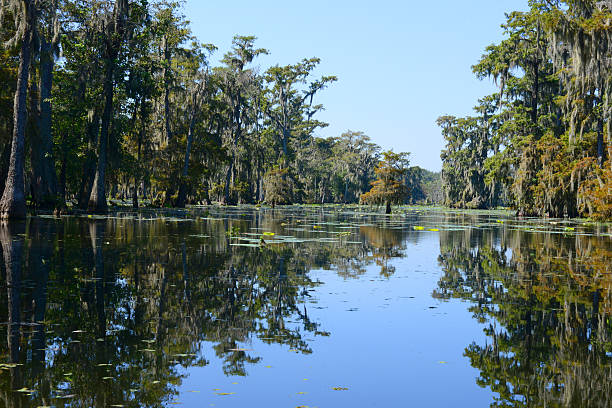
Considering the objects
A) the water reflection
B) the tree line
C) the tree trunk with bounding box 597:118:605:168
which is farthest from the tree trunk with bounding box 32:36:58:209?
the tree trunk with bounding box 597:118:605:168

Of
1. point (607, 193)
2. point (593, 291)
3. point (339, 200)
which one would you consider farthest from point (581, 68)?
point (339, 200)

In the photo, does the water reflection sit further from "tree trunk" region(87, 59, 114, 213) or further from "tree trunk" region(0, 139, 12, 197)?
"tree trunk" region(0, 139, 12, 197)

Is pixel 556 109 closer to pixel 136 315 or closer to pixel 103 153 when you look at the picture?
pixel 103 153

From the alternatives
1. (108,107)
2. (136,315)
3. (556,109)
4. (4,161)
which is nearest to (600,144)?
(556,109)

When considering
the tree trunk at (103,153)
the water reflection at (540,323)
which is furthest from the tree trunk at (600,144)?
the tree trunk at (103,153)

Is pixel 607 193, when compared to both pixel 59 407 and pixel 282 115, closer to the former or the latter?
pixel 59 407

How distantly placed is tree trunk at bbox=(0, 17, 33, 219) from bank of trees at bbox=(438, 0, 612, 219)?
1005 inches

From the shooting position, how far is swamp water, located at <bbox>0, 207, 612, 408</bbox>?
4.39m

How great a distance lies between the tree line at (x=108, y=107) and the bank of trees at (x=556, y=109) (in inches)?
953

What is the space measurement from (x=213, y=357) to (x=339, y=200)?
4651 inches

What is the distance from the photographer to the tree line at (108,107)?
86.8 ft

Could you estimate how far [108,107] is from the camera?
3209 cm

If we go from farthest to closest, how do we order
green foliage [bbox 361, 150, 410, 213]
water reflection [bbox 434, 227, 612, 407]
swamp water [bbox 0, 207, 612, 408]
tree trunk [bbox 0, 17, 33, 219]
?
green foliage [bbox 361, 150, 410, 213]
tree trunk [bbox 0, 17, 33, 219]
water reflection [bbox 434, 227, 612, 407]
swamp water [bbox 0, 207, 612, 408]

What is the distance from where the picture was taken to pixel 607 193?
2706 cm
